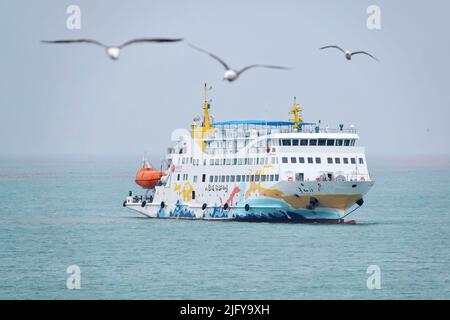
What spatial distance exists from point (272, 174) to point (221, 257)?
1371 centimetres

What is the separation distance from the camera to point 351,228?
85.5m

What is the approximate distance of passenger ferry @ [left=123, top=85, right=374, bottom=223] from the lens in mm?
85062

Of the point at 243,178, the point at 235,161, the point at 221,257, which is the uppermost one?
the point at 235,161

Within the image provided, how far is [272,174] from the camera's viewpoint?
3364 inches

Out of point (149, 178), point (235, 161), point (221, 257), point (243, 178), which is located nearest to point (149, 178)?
point (149, 178)

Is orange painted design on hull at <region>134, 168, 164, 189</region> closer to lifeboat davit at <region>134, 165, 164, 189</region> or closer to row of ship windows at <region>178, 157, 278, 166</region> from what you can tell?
lifeboat davit at <region>134, 165, 164, 189</region>

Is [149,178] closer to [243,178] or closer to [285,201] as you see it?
[243,178]

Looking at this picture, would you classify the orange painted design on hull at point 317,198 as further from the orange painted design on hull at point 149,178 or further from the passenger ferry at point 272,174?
the orange painted design on hull at point 149,178

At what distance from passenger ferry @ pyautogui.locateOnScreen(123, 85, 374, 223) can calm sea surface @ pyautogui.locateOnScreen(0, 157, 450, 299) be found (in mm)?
1170

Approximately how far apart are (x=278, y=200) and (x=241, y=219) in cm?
320

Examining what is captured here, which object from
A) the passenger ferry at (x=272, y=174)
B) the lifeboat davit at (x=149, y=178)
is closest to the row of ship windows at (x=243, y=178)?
the passenger ferry at (x=272, y=174)
